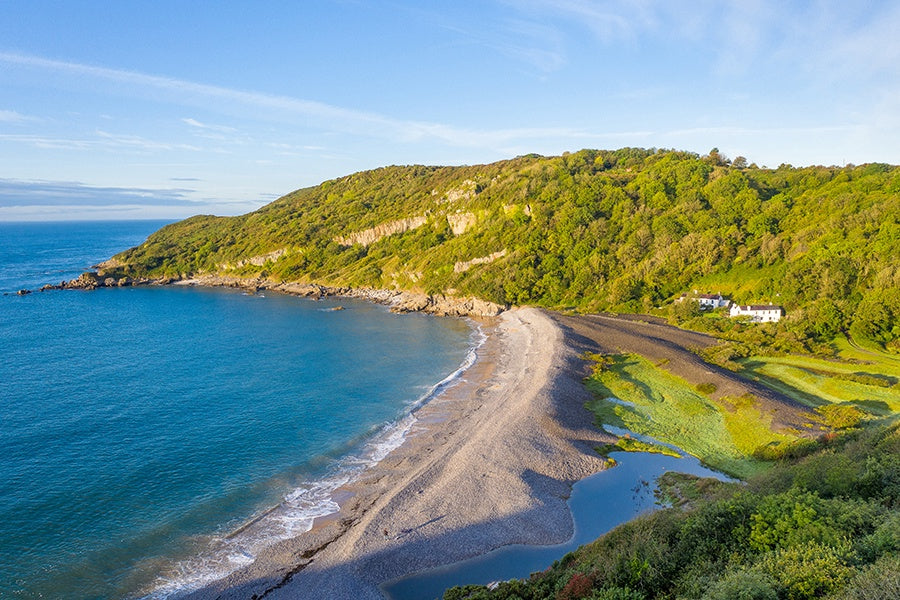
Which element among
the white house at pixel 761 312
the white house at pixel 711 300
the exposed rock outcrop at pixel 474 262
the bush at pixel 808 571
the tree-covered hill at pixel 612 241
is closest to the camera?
the bush at pixel 808 571

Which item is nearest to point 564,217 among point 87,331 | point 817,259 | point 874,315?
point 817,259

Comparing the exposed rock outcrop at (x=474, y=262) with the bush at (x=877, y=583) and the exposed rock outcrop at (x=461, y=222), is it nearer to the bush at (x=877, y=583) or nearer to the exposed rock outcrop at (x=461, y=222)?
the exposed rock outcrop at (x=461, y=222)

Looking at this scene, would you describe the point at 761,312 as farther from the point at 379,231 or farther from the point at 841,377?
the point at 379,231

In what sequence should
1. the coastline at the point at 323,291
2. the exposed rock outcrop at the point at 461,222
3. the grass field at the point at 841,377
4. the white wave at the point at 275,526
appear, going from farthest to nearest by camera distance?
the exposed rock outcrop at the point at 461,222 < the coastline at the point at 323,291 < the grass field at the point at 841,377 < the white wave at the point at 275,526

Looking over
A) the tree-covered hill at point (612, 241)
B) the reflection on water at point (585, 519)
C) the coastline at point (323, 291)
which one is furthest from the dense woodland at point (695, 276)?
the coastline at point (323, 291)

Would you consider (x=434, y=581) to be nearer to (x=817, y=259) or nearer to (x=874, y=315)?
(x=874, y=315)

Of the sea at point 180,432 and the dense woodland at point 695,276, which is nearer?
the dense woodland at point 695,276
